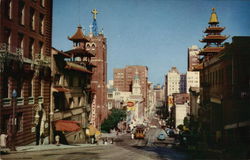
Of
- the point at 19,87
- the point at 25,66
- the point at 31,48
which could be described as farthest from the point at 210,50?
the point at 19,87

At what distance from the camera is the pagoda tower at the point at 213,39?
4588 centimetres

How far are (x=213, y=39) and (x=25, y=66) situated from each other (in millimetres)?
34811

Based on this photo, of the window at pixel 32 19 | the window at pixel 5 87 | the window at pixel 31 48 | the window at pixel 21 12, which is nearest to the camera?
the window at pixel 5 87

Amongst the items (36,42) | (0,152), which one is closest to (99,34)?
(36,42)

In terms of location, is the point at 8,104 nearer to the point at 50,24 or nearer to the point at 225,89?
the point at 50,24

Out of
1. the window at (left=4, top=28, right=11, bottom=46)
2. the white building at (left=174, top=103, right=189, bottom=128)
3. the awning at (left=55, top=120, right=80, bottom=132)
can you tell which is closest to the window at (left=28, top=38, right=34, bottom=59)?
the window at (left=4, top=28, right=11, bottom=46)

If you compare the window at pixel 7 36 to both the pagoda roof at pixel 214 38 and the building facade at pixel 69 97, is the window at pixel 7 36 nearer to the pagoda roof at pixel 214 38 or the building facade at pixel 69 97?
the building facade at pixel 69 97

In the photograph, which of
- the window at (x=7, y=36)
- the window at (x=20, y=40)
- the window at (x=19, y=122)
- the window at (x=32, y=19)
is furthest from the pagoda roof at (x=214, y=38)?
the window at (x=7, y=36)

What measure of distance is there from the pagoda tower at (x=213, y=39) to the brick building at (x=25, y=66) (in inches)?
1131

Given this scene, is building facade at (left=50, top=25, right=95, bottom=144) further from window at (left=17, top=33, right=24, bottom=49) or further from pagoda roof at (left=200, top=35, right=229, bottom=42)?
pagoda roof at (left=200, top=35, right=229, bottom=42)

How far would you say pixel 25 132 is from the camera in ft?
73.4

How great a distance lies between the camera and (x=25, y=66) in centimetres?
2211

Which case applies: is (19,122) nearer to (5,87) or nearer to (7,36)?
(5,87)

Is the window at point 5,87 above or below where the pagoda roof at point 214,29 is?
below
